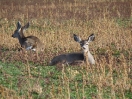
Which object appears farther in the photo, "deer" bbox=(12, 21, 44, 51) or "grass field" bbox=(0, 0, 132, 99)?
"deer" bbox=(12, 21, 44, 51)

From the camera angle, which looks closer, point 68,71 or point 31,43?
point 68,71

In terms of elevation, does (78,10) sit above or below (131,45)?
above

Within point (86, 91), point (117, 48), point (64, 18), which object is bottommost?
point (86, 91)

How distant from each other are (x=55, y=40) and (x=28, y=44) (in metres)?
1.09

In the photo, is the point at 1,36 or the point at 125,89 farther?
the point at 1,36

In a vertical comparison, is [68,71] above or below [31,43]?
below

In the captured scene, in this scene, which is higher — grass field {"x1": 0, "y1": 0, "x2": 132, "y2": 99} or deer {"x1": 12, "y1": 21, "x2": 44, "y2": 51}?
deer {"x1": 12, "y1": 21, "x2": 44, "y2": 51}

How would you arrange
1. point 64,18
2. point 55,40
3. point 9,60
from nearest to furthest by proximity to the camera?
1. point 9,60
2. point 55,40
3. point 64,18

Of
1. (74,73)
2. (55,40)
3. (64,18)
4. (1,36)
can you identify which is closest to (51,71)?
(74,73)

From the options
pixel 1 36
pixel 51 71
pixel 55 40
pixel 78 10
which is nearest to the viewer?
pixel 51 71

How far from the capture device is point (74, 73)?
31.4 feet

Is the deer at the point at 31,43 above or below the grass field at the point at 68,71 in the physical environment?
above

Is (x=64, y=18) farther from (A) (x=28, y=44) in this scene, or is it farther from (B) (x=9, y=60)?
(B) (x=9, y=60)

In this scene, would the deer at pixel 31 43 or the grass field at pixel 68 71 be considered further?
the deer at pixel 31 43
